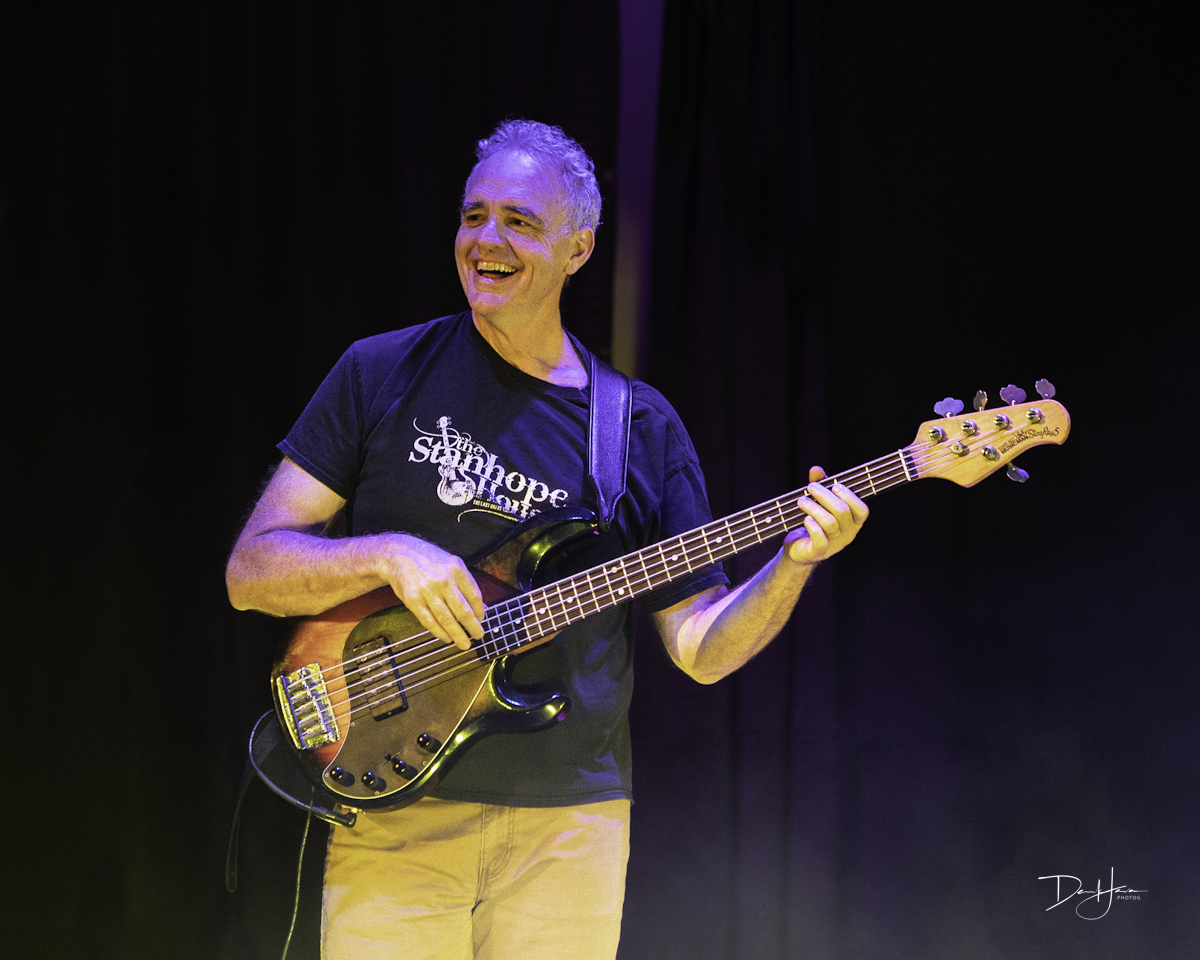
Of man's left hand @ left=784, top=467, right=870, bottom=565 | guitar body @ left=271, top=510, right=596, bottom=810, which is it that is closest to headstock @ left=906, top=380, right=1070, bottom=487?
man's left hand @ left=784, top=467, right=870, bottom=565

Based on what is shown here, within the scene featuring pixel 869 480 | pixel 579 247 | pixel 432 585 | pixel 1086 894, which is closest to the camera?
pixel 432 585

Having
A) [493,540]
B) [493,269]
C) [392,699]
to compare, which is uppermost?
[493,269]

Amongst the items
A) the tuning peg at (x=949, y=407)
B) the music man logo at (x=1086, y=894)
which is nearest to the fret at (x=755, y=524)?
the tuning peg at (x=949, y=407)

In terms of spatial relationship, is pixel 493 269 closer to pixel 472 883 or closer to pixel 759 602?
pixel 759 602

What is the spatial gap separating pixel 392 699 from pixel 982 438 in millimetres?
1214

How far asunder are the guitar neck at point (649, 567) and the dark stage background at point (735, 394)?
0.90 meters

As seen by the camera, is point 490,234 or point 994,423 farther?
point 490,234

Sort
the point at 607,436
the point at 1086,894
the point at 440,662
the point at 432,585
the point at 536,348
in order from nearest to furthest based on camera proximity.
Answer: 1. the point at 432,585
2. the point at 440,662
3. the point at 607,436
4. the point at 536,348
5. the point at 1086,894

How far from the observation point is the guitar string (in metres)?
1.70

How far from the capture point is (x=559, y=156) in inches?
82.0

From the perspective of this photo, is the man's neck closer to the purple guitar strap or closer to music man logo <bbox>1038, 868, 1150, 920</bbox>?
the purple guitar strap


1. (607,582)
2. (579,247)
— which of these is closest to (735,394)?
(579,247)

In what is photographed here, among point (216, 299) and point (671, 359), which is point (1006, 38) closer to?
point (671, 359)

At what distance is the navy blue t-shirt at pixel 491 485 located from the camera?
1.74 metres
